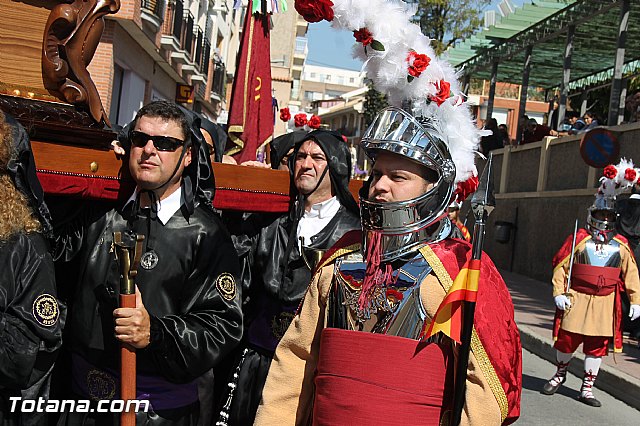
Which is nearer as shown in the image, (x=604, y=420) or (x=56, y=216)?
(x=56, y=216)

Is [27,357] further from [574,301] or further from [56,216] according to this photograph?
[574,301]

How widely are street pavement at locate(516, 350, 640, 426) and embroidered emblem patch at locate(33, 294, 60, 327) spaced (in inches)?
216

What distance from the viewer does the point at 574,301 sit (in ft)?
31.1

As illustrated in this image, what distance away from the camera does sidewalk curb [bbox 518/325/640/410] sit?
942cm

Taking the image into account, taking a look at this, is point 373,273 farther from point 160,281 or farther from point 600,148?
point 600,148

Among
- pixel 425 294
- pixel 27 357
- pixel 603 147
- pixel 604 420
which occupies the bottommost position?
pixel 604 420

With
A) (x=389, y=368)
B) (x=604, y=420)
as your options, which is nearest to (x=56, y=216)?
(x=389, y=368)

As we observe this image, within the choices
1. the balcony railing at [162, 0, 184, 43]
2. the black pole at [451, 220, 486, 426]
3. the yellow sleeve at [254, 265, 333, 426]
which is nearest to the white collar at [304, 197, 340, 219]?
the yellow sleeve at [254, 265, 333, 426]

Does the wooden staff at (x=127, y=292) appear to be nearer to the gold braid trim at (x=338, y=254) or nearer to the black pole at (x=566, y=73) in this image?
the gold braid trim at (x=338, y=254)

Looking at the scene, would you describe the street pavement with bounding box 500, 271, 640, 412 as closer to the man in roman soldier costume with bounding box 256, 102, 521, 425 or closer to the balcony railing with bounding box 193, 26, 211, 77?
the man in roman soldier costume with bounding box 256, 102, 521, 425

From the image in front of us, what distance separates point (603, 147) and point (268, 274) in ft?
39.9

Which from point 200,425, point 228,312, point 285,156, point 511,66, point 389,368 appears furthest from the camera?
point 511,66

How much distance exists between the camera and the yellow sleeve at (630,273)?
9.46 metres

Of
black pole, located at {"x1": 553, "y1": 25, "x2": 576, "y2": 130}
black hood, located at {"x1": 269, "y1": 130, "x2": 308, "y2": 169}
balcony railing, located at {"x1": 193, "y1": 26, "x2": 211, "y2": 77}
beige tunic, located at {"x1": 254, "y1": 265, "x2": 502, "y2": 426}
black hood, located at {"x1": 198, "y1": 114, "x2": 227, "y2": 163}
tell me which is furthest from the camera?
balcony railing, located at {"x1": 193, "y1": 26, "x2": 211, "y2": 77}
